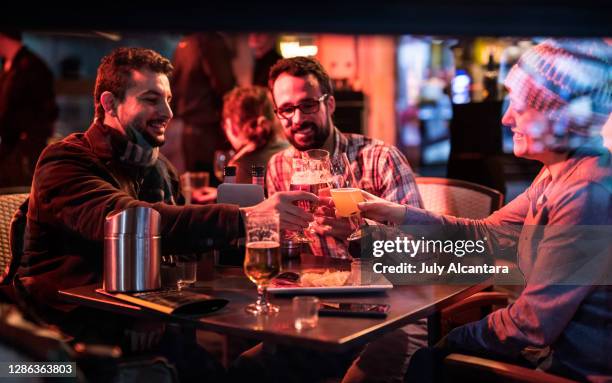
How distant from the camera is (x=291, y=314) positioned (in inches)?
69.6

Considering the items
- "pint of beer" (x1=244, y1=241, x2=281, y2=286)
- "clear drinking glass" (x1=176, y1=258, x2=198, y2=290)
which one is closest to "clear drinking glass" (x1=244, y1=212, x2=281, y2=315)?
"pint of beer" (x1=244, y1=241, x2=281, y2=286)

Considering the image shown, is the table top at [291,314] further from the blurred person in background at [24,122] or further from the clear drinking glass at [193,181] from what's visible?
the blurred person in background at [24,122]

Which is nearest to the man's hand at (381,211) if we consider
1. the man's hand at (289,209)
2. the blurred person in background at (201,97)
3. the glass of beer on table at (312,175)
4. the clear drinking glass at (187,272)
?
the glass of beer on table at (312,175)

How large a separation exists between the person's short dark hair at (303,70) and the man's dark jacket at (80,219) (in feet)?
2.89

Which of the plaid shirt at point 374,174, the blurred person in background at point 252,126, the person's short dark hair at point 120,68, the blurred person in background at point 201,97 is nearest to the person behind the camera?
the person's short dark hair at point 120,68

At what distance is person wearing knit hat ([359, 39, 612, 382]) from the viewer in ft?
5.65

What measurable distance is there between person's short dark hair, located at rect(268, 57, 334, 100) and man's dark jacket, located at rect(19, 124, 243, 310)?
0.88 m

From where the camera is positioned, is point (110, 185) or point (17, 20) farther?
point (110, 185)

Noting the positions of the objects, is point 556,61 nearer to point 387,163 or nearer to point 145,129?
point 387,163

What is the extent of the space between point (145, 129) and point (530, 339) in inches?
58.1

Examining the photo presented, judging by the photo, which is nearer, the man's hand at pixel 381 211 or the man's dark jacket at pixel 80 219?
the man's dark jacket at pixel 80 219

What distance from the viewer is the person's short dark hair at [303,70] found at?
9.59 ft

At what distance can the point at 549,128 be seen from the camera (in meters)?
1.89

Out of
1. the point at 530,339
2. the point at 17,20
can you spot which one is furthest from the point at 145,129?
the point at 530,339
